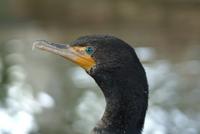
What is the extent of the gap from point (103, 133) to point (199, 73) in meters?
5.10

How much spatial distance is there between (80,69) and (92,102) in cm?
132

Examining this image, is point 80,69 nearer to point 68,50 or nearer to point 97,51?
point 68,50

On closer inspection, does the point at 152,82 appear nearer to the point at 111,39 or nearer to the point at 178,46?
the point at 178,46

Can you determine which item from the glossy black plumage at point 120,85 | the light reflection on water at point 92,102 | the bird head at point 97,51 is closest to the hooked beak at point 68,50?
the bird head at point 97,51

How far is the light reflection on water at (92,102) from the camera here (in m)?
7.38

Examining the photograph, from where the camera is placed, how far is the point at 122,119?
419 cm

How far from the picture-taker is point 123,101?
4.16m

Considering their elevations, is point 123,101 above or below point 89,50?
below

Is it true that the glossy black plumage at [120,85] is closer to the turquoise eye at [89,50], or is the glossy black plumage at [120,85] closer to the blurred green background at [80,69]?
the turquoise eye at [89,50]

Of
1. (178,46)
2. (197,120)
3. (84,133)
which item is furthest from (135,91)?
(178,46)

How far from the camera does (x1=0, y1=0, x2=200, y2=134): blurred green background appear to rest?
299 inches

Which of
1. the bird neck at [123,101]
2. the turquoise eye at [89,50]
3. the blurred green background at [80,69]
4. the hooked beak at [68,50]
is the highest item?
the turquoise eye at [89,50]

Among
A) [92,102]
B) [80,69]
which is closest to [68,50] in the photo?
[92,102]

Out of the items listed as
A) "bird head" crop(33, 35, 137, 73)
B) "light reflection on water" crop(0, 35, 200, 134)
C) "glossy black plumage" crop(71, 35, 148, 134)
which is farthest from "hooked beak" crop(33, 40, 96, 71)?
"light reflection on water" crop(0, 35, 200, 134)
